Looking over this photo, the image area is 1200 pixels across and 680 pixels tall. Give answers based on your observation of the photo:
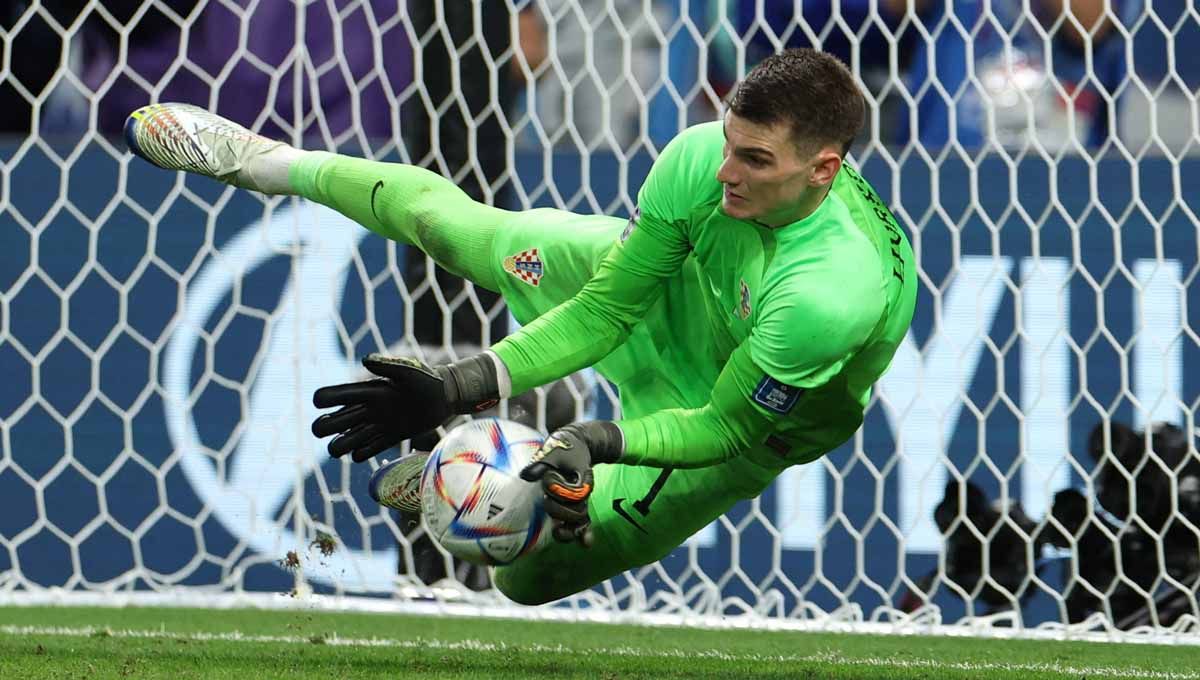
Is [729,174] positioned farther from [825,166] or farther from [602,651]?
[602,651]

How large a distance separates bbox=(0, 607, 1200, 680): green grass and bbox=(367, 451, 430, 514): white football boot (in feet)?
1.22

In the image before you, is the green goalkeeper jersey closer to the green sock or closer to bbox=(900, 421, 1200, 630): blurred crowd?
the green sock

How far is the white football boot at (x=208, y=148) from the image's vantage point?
14.0ft

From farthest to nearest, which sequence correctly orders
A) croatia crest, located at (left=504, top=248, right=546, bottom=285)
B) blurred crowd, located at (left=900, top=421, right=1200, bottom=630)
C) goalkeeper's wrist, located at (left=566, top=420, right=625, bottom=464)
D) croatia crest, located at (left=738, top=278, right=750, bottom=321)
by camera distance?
1. blurred crowd, located at (left=900, top=421, right=1200, bottom=630)
2. croatia crest, located at (left=504, top=248, right=546, bottom=285)
3. croatia crest, located at (left=738, top=278, right=750, bottom=321)
4. goalkeeper's wrist, located at (left=566, top=420, right=625, bottom=464)

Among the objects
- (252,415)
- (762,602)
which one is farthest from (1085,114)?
(252,415)

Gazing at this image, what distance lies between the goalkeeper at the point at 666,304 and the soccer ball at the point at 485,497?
0.10 metres

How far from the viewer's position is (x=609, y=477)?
4.05 metres

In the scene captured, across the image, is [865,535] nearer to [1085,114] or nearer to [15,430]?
[1085,114]

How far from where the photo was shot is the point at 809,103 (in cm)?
338

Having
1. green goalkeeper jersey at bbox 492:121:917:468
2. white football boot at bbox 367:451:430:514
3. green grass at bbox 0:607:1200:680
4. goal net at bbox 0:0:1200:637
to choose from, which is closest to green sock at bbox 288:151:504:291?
green goalkeeper jersey at bbox 492:121:917:468

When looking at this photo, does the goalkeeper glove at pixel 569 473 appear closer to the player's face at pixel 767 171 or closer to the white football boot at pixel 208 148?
the player's face at pixel 767 171

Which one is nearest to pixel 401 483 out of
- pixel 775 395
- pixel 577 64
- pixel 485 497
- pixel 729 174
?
pixel 485 497

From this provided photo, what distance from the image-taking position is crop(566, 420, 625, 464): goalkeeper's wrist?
3169 millimetres

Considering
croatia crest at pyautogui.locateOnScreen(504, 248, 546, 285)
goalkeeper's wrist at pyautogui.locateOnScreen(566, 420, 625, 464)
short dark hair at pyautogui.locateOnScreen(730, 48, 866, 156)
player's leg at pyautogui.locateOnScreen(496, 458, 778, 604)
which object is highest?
short dark hair at pyautogui.locateOnScreen(730, 48, 866, 156)
